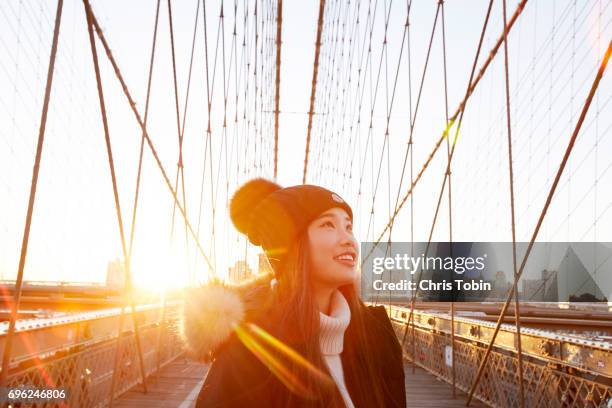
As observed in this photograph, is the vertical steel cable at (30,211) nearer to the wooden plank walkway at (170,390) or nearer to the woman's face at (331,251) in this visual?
the woman's face at (331,251)

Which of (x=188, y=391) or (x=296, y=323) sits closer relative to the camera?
(x=296, y=323)

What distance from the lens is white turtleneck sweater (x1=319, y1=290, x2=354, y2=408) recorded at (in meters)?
1.28

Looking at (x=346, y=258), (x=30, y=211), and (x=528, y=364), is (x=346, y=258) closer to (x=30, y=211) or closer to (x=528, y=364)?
(x=30, y=211)

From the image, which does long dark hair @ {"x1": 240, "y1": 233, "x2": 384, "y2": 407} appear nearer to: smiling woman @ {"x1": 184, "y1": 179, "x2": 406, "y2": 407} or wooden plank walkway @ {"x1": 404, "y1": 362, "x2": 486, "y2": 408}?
smiling woman @ {"x1": 184, "y1": 179, "x2": 406, "y2": 407}

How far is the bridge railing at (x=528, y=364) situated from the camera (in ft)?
8.21

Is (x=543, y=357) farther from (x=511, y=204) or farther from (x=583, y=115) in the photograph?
(x=583, y=115)

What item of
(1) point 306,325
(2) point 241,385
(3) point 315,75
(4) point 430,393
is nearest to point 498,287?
(3) point 315,75

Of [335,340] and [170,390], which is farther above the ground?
[335,340]

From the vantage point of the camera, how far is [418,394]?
474 cm

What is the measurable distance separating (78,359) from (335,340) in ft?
8.69

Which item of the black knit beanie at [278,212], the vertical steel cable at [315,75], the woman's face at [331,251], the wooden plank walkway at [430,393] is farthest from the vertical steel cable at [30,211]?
the vertical steel cable at [315,75]

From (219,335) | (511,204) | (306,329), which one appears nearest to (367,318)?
(306,329)

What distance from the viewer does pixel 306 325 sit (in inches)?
48.6

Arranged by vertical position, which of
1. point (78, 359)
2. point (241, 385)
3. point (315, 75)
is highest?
point (315, 75)
